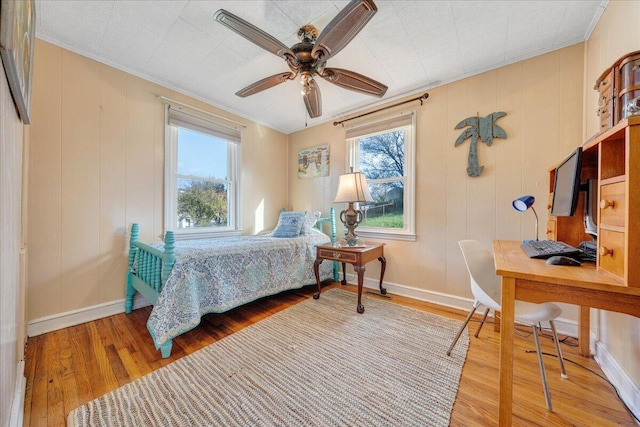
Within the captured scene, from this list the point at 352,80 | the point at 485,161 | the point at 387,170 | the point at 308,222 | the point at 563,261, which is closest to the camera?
the point at 563,261

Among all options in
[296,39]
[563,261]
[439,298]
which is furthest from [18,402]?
[439,298]

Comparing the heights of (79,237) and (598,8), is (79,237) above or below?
below

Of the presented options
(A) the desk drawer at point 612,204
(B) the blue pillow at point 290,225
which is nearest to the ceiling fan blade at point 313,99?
(B) the blue pillow at point 290,225

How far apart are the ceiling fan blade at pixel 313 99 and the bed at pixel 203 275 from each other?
1.37 m

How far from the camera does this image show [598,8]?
5.01ft

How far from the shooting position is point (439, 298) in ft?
7.99

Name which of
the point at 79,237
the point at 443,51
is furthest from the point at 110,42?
the point at 443,51

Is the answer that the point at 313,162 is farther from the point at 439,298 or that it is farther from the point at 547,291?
the point at 547,291

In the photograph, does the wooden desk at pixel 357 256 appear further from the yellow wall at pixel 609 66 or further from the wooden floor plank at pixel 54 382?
the wooden floor plank at pixel 54 382

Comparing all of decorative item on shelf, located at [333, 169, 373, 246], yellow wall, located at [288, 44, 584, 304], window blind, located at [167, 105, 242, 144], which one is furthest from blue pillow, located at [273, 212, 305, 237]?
window blind, located at [167, 105, 242, 144]

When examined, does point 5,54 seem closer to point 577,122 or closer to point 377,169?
point 377,169

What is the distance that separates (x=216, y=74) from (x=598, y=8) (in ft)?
9.76

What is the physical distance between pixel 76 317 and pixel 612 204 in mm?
3472

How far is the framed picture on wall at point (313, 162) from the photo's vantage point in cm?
335
